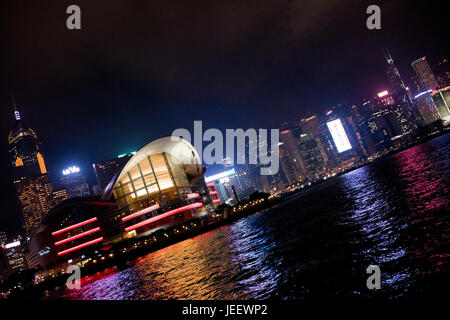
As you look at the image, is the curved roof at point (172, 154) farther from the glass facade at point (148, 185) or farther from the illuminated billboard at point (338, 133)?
the illuminated billboard at point (338, 133)

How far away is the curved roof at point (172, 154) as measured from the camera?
229 feet

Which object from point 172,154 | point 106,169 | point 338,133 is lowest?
point 338,133

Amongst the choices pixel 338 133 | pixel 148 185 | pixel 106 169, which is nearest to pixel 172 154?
pixel 148 185

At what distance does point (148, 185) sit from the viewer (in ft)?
233

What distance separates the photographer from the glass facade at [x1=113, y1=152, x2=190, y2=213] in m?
69.2

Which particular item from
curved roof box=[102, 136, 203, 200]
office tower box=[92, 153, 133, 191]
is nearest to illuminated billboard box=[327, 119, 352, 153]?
curved roof box=[102, 136, 203, 200]

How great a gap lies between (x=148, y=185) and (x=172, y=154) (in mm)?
16534

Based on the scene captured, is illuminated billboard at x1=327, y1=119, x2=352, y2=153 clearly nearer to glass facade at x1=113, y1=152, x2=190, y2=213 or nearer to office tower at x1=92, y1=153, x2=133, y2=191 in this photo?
glass facade at x1=113, y1=152, x2=190, y2=213

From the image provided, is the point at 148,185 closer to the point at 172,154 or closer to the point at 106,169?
the point at 172,154

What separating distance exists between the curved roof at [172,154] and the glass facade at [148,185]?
5.25 ft

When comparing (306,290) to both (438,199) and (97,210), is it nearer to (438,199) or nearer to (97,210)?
(438,199)

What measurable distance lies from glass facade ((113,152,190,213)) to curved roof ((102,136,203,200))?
1.60 meters
